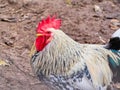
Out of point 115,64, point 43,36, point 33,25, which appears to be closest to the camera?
point 43,36

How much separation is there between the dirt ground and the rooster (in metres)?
0.85

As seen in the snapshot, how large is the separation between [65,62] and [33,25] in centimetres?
189

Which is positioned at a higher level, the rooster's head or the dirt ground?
the rooster's head

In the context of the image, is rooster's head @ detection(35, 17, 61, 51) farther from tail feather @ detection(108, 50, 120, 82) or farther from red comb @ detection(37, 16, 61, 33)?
tail feather @ detection(108, 50, 120, 82)

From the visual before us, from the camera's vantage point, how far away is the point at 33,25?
530 centimetres

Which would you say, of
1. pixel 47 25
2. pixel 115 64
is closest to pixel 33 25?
pixel 47 25

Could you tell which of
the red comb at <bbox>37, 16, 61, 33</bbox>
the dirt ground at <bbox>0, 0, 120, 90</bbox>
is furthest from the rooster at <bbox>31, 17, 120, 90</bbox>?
the dirt ground at <bbox>0, 0, 120, 90</bbox>

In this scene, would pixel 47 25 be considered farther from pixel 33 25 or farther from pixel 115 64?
pixel 33 25

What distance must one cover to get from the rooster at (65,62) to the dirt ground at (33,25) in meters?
0.85

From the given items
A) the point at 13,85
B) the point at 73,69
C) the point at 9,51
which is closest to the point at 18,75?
the point at 13,85

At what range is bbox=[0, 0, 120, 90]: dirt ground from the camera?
4457mm

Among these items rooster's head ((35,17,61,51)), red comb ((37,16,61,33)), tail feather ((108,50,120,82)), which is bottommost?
tail feather ((108,50,120,82))

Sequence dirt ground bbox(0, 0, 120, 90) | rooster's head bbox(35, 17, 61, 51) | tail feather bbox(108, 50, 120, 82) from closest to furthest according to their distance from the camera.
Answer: rooster's head bbox(35, 17, 61, 51) < tail feather bbox(108, 50, 120, 82) < dirt ground bbox(0, 0, 120, 90)

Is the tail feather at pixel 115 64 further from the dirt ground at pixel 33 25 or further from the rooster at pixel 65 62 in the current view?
the dirt ground at pixel 33 25
